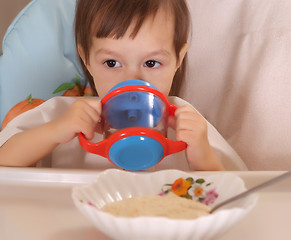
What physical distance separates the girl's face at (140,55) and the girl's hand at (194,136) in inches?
6.7

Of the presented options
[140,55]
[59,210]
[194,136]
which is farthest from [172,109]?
[59,210]

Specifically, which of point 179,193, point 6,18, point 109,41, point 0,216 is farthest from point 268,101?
point 6,18

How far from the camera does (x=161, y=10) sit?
910mm

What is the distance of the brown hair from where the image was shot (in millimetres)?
877

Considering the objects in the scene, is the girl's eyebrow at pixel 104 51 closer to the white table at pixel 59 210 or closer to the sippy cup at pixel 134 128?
the sippy cup at pixel 134 128

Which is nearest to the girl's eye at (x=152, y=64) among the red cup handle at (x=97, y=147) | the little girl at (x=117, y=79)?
the little girl at (x=117, y=79)

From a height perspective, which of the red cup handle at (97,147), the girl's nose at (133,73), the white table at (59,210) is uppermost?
the girl's nose at (133,73)

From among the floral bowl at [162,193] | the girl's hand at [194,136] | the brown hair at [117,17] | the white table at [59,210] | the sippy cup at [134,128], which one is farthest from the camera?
the brown hair at [117,17]

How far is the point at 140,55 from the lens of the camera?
885mm

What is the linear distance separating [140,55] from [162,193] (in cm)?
39

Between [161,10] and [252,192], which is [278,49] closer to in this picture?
[161,10]

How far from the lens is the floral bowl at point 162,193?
427 mm

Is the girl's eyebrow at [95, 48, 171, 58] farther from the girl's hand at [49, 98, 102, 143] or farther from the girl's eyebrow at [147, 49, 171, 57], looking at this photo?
the girl's hand at [49, 98, 102, 143]

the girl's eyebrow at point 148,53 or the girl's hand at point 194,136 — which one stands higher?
the girl's eyebrow at point 148,53
